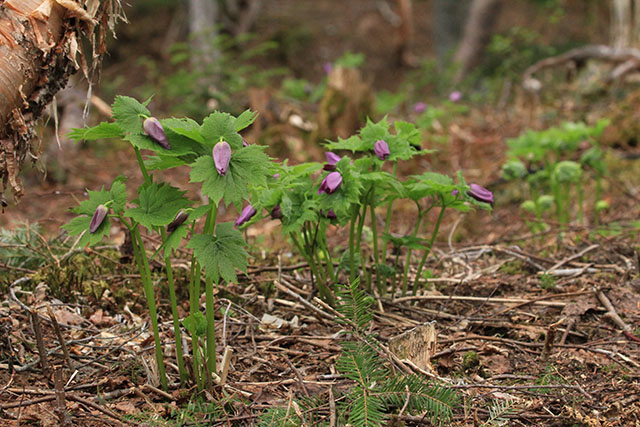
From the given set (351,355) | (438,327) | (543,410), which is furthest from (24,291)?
(543,410)

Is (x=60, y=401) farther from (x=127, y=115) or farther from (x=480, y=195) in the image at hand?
(x=480, y=195)

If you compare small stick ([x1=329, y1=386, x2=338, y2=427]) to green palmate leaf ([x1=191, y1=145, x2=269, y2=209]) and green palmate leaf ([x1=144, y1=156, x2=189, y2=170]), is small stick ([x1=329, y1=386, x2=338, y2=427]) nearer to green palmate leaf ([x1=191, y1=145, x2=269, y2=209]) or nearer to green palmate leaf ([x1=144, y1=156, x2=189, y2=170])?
green palmate leaf ([x1=191, y1=145, x2=269, y2=209])

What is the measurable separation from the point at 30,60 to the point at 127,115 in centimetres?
59

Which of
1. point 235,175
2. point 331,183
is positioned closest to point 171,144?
point 235,175

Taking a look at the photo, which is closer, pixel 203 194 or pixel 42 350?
pixel 203 194

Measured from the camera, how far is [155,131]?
4.49ft

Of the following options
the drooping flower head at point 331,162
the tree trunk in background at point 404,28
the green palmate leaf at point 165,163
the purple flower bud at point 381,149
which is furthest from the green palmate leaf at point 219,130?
the tree trunk in background at point 404,28

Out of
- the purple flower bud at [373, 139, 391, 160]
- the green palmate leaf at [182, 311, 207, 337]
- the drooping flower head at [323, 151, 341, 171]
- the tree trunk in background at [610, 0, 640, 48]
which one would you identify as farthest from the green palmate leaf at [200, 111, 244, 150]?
the tree trunk in background at [610, 0, 640, 48]

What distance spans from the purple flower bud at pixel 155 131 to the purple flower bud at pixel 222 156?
0.13 metres

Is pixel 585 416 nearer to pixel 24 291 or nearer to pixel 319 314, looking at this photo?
pixel 319 314

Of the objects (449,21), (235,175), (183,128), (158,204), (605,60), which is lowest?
(449,21)

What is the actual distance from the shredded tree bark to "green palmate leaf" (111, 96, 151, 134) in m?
0.52

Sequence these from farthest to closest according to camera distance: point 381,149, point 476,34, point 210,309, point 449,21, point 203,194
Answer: point 449,21
point 476,34
point 381,149
point 210,309
point 203,194

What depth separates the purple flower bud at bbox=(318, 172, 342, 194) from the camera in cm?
180
